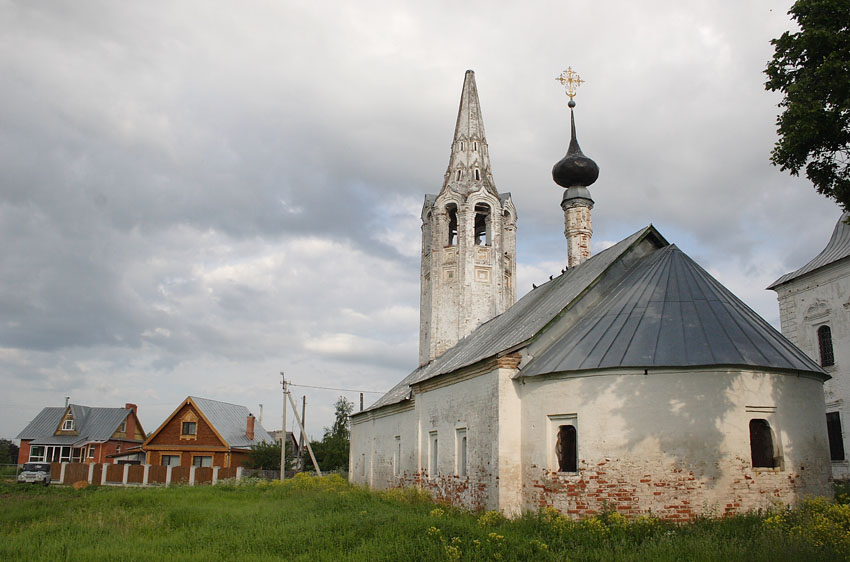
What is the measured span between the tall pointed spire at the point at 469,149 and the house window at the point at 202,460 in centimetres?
2309

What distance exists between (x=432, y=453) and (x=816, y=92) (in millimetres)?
13552

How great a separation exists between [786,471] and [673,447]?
90.6 inches

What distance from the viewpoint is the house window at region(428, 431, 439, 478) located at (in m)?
19.4

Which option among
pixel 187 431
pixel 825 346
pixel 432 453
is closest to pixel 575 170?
pixel 825 346

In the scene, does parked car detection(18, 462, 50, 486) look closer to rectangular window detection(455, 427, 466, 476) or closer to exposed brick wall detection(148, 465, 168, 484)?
exposed brick wall detection(148, 465, 168, 484)

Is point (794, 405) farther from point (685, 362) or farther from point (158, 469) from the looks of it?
point (158, 469)

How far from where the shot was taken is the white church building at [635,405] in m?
12.9

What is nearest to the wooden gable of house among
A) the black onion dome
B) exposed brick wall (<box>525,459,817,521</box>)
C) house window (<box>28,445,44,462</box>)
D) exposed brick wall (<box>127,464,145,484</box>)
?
exposed brick wall (<box>127,464,145,484</box>)

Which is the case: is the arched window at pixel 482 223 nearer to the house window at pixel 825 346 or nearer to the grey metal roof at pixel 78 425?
the house window at pixel 825 346

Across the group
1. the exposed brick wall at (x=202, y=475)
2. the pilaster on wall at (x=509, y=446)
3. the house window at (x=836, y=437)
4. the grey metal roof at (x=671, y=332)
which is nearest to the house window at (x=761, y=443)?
the grey metal roof at (x=671, y=332)

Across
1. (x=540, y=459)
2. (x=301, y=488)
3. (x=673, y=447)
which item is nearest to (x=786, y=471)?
(x=673, y=447)

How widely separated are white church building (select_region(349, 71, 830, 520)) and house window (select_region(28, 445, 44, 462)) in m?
41.5

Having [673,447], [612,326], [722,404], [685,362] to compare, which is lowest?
[673,447]

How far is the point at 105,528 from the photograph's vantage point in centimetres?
1419
